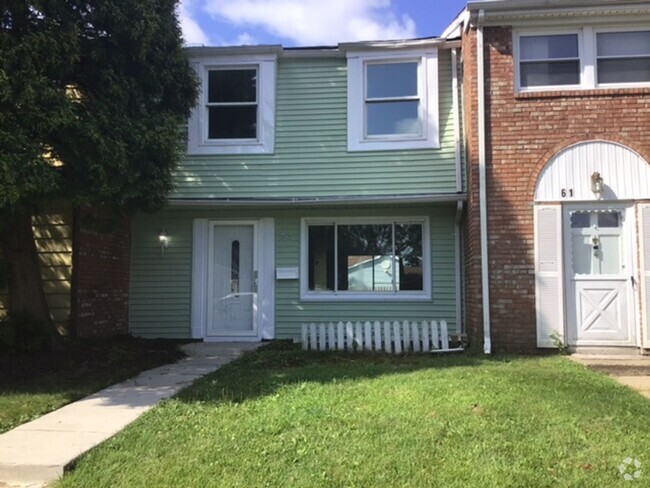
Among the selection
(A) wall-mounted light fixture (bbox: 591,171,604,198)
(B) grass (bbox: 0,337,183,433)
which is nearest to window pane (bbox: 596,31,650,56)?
(A) wall-mounted light fixture (bbox: 591,171,604,198)

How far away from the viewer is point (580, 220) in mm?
8664

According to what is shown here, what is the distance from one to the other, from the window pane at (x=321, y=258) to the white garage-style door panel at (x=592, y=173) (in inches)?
148

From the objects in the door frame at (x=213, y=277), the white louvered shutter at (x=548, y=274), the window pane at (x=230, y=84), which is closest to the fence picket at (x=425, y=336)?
the white louvered shutter at (x=548, y=274)

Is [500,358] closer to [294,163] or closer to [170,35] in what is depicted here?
[294,163]

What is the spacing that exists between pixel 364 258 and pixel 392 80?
3370 millimetres

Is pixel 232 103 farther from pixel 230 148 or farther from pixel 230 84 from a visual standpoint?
pixel 230 148

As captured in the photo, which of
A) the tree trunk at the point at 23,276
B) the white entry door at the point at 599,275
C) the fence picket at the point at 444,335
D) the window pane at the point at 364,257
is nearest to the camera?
the tree trunk at the point at 23,276

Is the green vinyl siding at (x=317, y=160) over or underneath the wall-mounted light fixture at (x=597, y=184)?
over

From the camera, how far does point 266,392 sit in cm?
593

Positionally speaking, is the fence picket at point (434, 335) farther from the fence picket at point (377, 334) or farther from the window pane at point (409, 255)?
the window pane at point (409, 255)

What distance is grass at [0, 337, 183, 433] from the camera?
561cm

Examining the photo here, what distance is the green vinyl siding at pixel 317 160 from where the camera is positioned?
10000mm

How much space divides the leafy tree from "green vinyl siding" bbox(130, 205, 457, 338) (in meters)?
2.74

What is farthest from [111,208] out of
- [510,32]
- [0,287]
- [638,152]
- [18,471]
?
[638,152]
